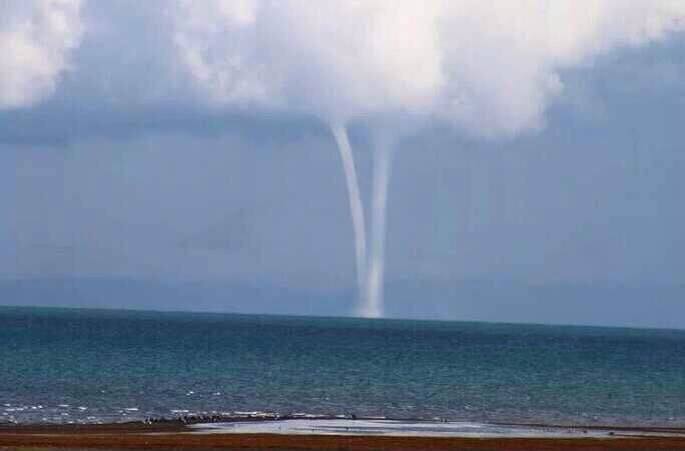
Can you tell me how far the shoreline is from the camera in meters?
45.7

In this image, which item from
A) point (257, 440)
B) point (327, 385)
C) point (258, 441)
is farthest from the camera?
point (327, 385)

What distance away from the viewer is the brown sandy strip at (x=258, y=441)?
45.5m

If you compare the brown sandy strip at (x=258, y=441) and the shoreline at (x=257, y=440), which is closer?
the brown sandy strip at (x=258, y=441)

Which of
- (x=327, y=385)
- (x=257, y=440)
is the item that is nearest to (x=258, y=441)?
(x=257, y=440)

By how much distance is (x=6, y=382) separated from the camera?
270ft

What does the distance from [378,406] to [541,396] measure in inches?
589

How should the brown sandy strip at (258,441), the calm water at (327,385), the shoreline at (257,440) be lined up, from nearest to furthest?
the brown sandy strip at (258,441), the shoreline at (257,440), the calm water at (327,385)

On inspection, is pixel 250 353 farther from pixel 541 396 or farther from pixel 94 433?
pixel 94 433

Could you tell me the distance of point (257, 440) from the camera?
4775cm

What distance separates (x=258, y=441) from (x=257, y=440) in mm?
380

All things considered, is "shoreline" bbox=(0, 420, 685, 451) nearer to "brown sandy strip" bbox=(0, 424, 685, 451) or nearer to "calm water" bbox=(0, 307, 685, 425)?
"brown sandy strip" bbox=(0, 424, 685, 451)

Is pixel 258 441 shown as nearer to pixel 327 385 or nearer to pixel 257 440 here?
pixel 257 440

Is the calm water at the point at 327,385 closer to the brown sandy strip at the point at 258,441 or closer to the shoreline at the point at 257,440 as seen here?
the shoreline at the point at 257,440

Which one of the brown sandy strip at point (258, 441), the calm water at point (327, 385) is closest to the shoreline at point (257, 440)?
the brown sandy strip at point (258, 441)
